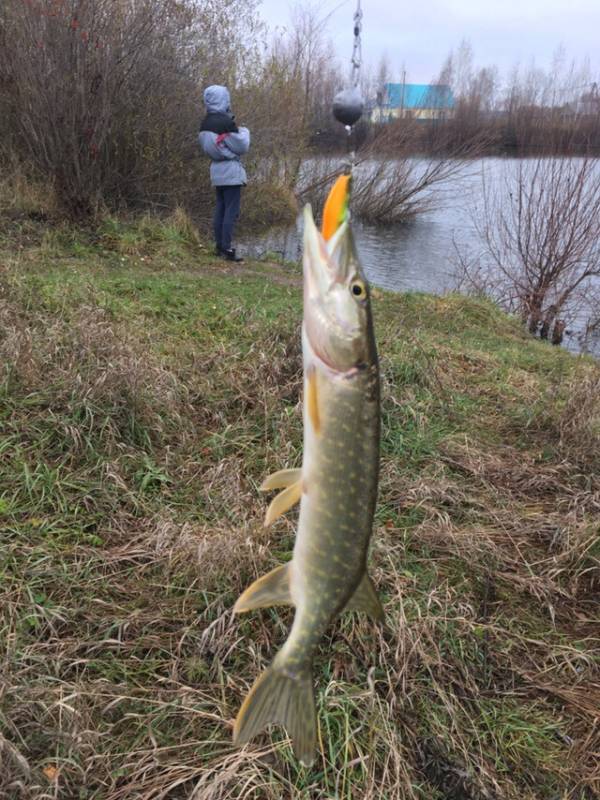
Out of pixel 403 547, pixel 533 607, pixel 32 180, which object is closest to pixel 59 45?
pixel 32 180

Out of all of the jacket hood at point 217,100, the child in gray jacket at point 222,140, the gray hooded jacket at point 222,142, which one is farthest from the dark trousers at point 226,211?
the jacket hood at point 217,100

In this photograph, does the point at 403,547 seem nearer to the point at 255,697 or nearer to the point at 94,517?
the point at 94,517

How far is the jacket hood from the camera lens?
847 cm

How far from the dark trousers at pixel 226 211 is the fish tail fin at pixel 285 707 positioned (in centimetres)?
831

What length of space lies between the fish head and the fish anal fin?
5 centimetres

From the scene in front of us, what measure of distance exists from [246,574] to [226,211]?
730 cm

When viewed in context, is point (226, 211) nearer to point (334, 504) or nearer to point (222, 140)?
point (222, 140)

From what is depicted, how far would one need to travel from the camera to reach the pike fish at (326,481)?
133cm

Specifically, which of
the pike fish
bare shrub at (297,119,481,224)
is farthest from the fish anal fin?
bare shrub at (297,119,481,224)

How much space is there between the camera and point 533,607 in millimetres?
3318

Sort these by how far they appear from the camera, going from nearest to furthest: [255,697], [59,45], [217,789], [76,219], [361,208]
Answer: [255,697], [217,789], [59,45], [76,219], [361,208]

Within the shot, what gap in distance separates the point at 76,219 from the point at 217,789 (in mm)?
9029

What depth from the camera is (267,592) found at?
1545mm

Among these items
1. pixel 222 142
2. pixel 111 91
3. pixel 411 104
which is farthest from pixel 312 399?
pixel 411 104
